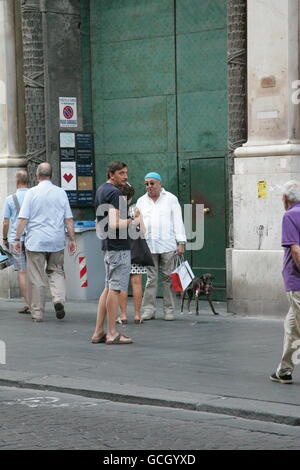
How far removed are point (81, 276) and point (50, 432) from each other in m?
8.76

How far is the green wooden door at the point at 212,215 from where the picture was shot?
49.9ft

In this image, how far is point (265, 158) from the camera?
13.3 metres

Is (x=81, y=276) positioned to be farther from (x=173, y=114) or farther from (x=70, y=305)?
(x=173, y=114)

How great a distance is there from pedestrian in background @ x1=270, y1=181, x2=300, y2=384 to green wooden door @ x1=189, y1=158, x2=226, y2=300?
6180 millimetres

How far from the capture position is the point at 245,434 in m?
7.29

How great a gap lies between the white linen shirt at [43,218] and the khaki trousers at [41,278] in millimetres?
120

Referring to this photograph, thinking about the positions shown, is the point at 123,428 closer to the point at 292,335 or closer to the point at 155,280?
the point at 292,335

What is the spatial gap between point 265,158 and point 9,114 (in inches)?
201

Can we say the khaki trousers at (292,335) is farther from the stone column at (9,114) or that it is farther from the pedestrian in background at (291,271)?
the stone column at (9,114)

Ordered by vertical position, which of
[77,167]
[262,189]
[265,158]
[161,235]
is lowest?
[161,235]

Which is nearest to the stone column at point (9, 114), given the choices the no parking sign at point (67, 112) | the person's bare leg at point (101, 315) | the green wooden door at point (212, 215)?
the no parking sign at point (67, 112)

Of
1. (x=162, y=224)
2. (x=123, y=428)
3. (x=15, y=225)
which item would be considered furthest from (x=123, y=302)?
(x=123, y=428)

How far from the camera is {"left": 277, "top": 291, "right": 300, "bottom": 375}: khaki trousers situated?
8867mm

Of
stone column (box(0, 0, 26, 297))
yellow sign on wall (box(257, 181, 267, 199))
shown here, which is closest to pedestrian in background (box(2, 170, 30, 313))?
stone column (box(0, 0, 26, 297))
